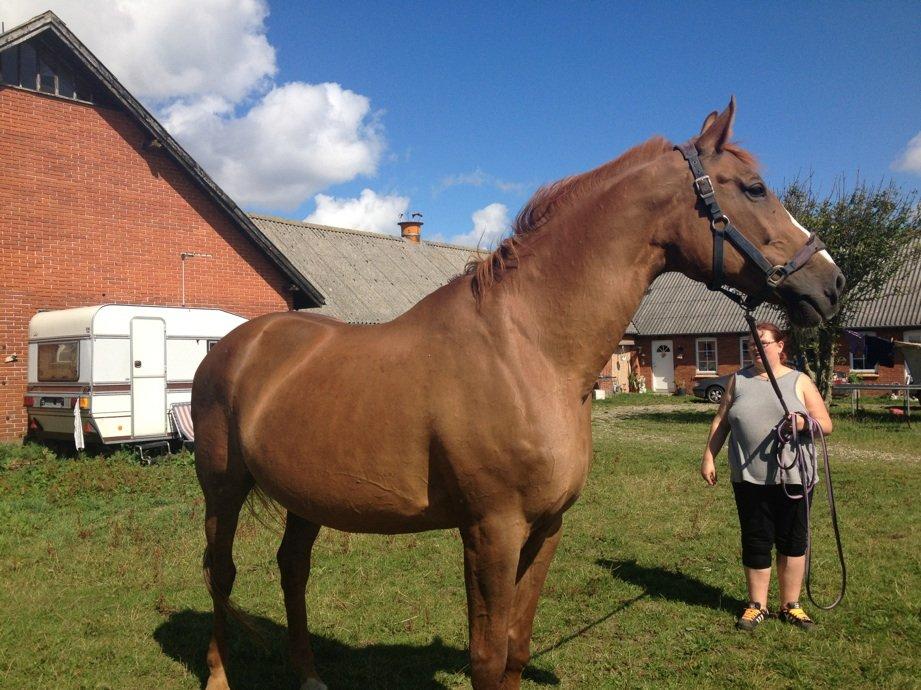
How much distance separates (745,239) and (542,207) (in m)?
0.79

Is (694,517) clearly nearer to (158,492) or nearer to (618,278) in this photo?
(618,278)

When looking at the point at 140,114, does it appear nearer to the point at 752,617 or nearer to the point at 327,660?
the point at 327,660

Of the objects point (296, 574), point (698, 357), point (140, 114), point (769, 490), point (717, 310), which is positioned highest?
point (140, 114)

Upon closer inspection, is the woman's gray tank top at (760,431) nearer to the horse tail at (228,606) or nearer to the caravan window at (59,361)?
the horse tail at (228,606)

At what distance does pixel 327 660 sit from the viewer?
393 cm

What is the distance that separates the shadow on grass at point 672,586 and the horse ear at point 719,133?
362cm

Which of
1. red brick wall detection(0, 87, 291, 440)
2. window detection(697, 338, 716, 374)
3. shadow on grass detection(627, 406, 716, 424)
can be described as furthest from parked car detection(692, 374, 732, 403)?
red brick wall detection(0, 87, 291, 440)

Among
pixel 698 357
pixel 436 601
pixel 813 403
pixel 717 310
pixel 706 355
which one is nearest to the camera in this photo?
pixel 813 403

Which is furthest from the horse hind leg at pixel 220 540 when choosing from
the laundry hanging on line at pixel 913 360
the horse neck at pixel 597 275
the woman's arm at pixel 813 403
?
the laundry hanging on line at pixel 913 360

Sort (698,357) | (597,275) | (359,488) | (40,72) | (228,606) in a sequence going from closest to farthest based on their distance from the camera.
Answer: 1. (597,275)
2. (359,488)
3. (228,606)
4. (40,72)
5. (698,357)

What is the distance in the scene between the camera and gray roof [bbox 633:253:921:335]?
24.8 m

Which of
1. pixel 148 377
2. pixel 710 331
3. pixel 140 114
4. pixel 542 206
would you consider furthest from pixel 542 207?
pixel 710 331

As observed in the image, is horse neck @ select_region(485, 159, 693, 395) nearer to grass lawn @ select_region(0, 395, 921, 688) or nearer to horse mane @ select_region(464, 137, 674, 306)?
horse mane @ select_region(464, 137, 674, 306)

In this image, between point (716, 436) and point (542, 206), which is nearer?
point (542, 206)
